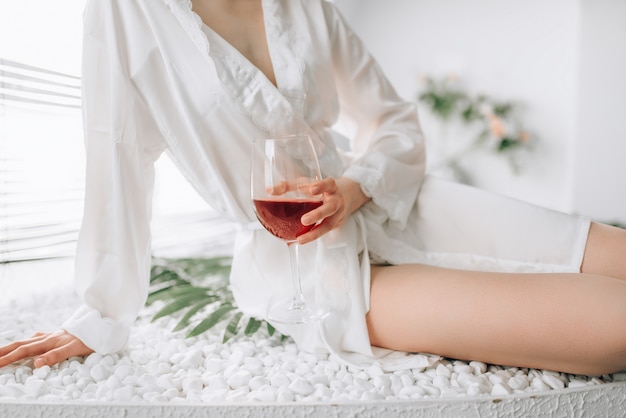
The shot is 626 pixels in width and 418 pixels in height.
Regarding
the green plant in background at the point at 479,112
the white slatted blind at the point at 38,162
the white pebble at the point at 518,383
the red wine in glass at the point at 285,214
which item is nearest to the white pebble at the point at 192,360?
the red wine in glass at the point at 285,214

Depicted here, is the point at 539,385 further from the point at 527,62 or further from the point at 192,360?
the point at 527,62

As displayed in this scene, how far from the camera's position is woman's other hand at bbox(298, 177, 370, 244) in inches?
39.8

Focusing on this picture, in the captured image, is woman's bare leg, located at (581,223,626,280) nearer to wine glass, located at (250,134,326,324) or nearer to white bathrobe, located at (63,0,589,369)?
white bathrobe, located at (63,0,589,369)

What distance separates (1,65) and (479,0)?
4.45 m

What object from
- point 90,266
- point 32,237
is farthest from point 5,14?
point 90,266

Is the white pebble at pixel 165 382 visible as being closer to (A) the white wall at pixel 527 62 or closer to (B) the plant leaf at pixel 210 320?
(B) the plant leaf at pixel 210 320

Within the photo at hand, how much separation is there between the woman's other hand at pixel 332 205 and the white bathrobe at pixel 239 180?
0.05 metres

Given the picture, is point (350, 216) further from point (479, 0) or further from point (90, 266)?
point (479, 0)

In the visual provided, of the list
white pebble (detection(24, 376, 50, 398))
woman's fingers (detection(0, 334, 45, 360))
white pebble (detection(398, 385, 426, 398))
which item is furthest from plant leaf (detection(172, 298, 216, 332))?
white pebble (detection(398, 385, 426, 398))

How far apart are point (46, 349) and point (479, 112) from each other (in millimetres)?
4546

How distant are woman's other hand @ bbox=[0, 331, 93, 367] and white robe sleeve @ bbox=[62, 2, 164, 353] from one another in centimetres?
2

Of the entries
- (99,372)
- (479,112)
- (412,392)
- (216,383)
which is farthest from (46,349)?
(479,112)

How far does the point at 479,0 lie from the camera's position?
5211mm

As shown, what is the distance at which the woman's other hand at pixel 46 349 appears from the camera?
1.21 metres
